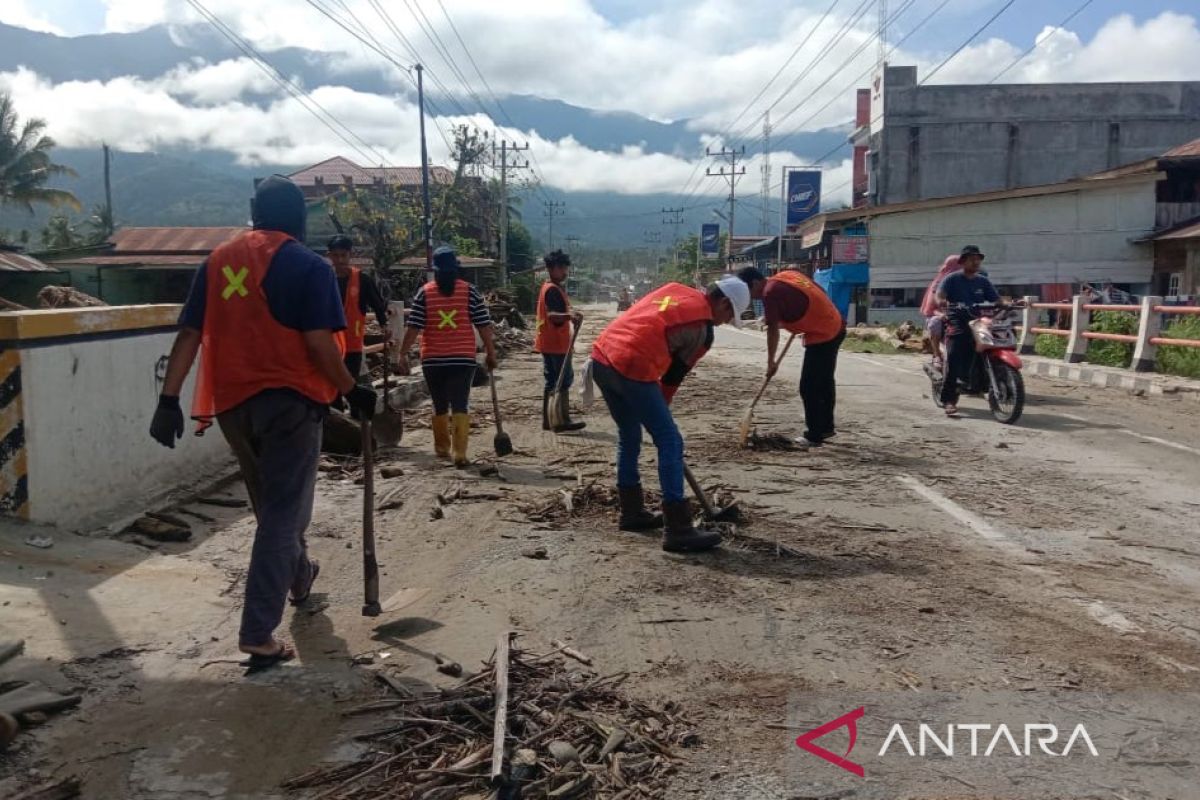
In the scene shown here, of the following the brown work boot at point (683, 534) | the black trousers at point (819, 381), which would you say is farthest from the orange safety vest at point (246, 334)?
the black trousers at point (819, 381)

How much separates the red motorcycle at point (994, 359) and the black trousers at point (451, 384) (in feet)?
18.1

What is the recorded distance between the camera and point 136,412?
6062mm

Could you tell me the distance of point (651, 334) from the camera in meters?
5.18

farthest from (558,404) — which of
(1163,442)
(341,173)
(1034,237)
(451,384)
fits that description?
(341,173)

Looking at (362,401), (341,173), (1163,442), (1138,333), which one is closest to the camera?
Result: (362,401)

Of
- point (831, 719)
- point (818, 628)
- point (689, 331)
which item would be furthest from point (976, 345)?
point (831, 719)

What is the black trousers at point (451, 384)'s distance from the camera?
7664mm

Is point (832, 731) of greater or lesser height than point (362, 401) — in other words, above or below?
below

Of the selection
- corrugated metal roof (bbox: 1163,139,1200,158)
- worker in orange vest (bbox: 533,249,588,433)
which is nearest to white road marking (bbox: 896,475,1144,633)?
worker in orange vest (bbox: 533,249,588,433)

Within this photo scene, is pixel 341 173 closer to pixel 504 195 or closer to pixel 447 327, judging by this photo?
pixel 504 195

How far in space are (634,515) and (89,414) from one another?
3287 mm

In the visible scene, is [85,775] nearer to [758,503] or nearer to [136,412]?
[136,412]

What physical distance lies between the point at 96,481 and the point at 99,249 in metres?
33.2

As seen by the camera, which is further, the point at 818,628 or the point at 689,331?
the point at 689,331
